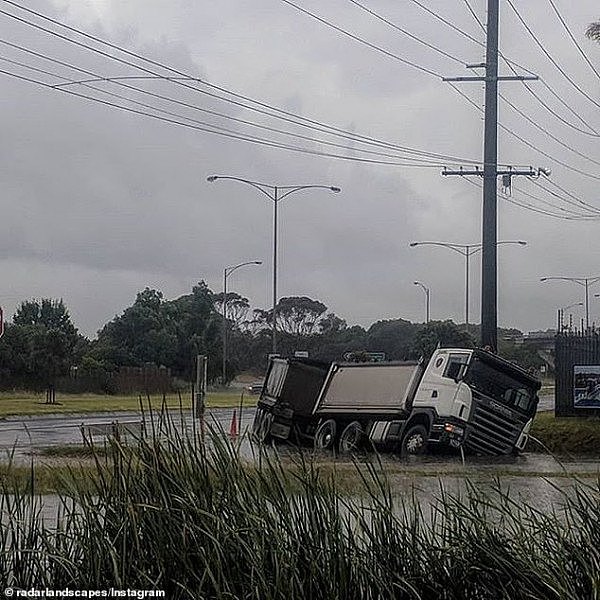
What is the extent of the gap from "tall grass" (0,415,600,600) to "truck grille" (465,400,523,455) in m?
17.9

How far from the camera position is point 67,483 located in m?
6.52

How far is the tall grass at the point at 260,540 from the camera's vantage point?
578 centimetres

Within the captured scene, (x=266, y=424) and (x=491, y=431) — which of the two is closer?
(x=491, y=431)

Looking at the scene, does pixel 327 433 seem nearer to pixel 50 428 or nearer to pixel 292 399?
pixel 292 399

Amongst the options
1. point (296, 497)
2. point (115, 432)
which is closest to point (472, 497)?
point (296, 497)

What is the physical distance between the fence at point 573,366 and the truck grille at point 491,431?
4330mm

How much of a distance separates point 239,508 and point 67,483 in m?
1.05

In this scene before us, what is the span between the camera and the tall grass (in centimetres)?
578

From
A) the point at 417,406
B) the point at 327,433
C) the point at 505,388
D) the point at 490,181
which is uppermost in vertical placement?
the point at 490,181

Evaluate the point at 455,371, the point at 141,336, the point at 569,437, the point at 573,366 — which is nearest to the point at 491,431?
the point at 455,371

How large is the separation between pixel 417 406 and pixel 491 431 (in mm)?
1601

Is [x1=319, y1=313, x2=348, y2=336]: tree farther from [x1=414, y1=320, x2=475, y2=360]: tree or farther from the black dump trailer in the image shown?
the black dump trailer

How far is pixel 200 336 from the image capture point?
74500mm

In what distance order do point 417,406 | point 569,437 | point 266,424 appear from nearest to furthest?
point 417,406 → point 266,424 → point 569,437
